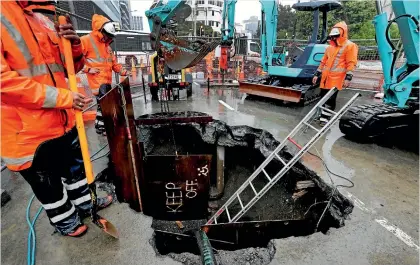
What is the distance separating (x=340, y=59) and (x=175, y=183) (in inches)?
180

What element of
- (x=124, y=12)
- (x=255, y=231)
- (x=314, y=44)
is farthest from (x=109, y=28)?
(x=124, y=12)

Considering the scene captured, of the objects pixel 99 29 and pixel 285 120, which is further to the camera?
pixel 285 120

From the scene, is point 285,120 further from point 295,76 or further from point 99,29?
Result: point 99,29

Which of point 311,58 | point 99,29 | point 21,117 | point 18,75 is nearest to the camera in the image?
point 18,75

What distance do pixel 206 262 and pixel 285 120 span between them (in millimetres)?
4399

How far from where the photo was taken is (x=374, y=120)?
13.9 ft

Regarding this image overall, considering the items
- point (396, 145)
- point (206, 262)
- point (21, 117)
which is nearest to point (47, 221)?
point (21, 117)

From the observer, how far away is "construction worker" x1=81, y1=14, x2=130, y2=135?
397 cm

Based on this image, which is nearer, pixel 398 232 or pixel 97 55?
pixel 398 232

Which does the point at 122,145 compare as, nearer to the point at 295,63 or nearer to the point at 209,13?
the point at 295,63

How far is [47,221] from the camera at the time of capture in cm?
237

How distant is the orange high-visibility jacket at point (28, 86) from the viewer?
5.05 feet

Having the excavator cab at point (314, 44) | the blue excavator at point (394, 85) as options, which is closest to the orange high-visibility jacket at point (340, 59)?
the blue excavator at point (394, 85)

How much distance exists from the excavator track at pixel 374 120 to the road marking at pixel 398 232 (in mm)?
2280
